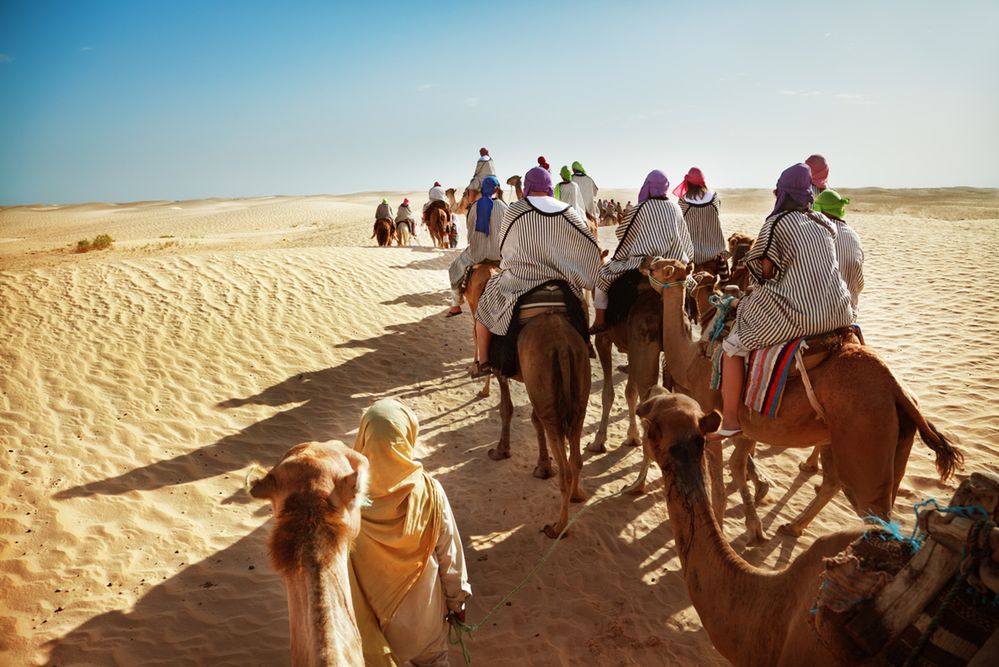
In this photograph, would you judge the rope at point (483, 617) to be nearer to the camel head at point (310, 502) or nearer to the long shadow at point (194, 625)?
the long shadow at point (194, 625)

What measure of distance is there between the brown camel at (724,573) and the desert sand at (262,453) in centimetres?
195

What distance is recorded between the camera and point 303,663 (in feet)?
5.63

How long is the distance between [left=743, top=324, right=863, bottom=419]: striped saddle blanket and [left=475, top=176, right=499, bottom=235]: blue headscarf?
5.27m

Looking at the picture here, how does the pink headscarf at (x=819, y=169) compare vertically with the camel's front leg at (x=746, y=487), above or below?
above

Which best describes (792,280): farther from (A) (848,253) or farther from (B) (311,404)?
(B) (311,404)

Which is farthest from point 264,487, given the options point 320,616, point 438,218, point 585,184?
point 438,218

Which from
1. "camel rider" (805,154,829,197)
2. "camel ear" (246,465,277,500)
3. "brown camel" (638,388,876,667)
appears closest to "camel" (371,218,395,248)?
"camel rider" (805,154,829,197)

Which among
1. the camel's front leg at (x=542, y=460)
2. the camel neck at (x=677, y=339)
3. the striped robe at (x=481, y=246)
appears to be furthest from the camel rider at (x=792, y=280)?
the striped robe at (x=481, y=246)

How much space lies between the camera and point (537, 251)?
602 centimetres

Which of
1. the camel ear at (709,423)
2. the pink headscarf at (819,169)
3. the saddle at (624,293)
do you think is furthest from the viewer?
the pink headscarf at (819,169)

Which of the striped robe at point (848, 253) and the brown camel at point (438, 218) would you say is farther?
the brown camel at point (438, 218)

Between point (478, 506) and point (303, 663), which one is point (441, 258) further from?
point (303, 663)

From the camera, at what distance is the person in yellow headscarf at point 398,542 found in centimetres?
313

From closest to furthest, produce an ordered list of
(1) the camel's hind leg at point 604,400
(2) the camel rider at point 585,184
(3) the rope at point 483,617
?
(3) the rope at point 483,617
(1) the camel's hind leg at point 604,400
(2) the camel rider at point 585,184
